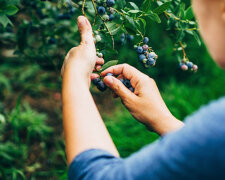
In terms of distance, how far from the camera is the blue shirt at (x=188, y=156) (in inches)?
22.2

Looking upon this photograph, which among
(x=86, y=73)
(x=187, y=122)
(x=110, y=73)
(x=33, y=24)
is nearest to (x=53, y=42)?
(x=33, y=24)

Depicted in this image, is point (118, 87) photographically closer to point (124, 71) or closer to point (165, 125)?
point (124, 71)

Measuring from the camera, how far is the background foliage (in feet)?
4.20

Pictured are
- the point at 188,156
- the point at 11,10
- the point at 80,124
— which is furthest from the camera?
the point at 11,10

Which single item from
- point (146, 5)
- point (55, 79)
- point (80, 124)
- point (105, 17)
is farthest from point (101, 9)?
point (55, 79)

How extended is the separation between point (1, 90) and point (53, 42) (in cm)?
101

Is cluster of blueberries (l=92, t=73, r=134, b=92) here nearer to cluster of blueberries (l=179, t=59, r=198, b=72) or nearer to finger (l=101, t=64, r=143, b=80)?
finger (l=101, t=64, r=143, b=80)

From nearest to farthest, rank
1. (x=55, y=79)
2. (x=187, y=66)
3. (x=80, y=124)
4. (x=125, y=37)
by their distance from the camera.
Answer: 1. (x=80, y=124)
2. (x=187, y=66)
3. (x=125, y=37)
4. (x=55, y=79)

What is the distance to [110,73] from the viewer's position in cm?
102

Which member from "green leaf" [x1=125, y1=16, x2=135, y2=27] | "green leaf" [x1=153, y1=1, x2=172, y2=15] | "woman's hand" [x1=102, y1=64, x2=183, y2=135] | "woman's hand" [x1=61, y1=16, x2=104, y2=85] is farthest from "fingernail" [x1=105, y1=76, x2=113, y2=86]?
"green leaf" [x1=153, y1=1, x2=172, y2=15]

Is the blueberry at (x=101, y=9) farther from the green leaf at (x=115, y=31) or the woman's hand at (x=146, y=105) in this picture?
the woman's hand at (x=146, y=105)

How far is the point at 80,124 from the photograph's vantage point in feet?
2.38

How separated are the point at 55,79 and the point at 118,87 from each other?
1.78 meters

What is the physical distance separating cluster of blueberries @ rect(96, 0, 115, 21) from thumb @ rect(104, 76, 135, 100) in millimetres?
240
